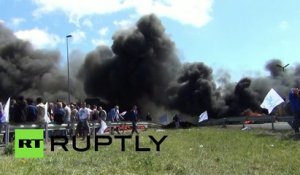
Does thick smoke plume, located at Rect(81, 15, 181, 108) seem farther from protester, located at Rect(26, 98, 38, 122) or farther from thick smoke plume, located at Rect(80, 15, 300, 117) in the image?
protester, located at Rect(26, 98, 38, 122)

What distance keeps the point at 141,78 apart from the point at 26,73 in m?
17.3

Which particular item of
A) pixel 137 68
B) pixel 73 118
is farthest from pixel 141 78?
pixel 73 118

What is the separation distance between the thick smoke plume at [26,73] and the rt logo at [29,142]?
64.3m

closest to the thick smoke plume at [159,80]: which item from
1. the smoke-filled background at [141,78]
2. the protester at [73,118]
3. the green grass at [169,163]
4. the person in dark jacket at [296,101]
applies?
the smoke-filled background at [141,78]

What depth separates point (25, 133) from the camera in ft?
32.1

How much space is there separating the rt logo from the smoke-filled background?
197ft

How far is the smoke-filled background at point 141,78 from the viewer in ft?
234

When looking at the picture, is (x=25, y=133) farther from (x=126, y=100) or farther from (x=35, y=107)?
(x=126, y=100)

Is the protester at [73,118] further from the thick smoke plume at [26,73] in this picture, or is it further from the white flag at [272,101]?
the thick smoke plume at [26,73]

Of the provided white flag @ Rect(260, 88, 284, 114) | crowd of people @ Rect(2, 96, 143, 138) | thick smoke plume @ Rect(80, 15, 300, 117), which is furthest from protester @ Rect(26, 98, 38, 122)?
thick smoke plume @ Rect(80, 15, 300, 117)

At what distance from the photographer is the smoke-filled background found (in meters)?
71.3

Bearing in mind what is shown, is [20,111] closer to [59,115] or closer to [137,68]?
[59,115]

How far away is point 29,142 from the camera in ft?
32.4

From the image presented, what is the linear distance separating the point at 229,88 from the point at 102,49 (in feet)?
72.1
